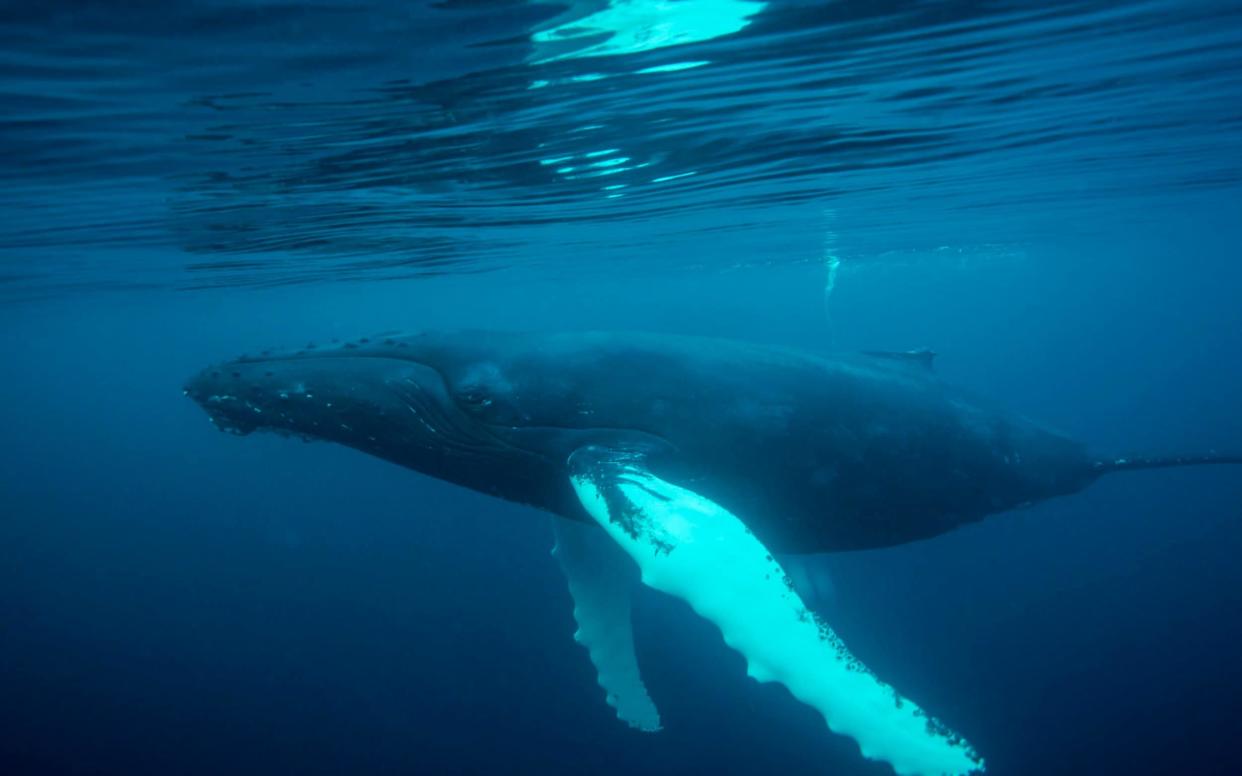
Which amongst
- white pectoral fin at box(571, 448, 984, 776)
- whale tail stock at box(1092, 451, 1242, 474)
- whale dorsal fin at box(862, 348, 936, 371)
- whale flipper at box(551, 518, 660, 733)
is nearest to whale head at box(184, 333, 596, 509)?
white pectoral fin at box(571, 448, 984, 776)

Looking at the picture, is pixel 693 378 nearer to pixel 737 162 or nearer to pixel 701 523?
pixel 701 523

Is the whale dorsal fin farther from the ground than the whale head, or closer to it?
closer to it

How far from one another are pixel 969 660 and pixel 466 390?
14223mm

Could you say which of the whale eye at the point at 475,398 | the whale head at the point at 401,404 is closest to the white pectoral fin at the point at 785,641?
the whale head at the point at 401,404

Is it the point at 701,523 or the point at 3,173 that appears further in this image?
the point at 3,173

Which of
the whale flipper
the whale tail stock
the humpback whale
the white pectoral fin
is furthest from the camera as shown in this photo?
the whale flipper

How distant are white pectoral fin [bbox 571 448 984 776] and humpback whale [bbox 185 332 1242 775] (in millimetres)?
86

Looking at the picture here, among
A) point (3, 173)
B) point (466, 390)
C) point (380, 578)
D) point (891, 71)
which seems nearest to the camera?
point (466, 390)

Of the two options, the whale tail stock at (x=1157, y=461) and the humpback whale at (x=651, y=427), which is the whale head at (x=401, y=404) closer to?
the humpback whale at (x=651, y=427)

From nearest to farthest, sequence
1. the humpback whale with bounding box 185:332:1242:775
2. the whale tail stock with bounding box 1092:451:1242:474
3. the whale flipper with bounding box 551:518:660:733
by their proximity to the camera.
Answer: the humpback whale with bounding box 185:332:1242:775 < the whale tail stock with bounding box 1092:451:1242:474 < the whale flipper with bounding box 551:518:660:733

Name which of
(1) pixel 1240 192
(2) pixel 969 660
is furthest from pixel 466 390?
(1) pixel 1240 192

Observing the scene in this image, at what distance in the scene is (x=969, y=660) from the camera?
1620cm

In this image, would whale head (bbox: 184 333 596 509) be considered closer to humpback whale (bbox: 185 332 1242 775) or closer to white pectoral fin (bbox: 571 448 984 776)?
humpback whale (bbox: 185 332 1242 775)

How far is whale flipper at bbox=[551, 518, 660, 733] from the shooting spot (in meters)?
9.12
